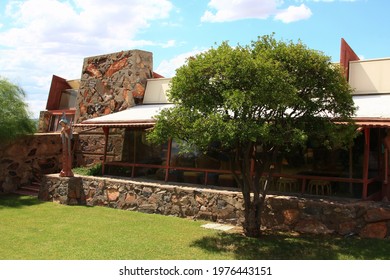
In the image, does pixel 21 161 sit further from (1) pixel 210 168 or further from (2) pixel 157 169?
(1) pixel 210 168

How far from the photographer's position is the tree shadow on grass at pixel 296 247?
25.8 feet

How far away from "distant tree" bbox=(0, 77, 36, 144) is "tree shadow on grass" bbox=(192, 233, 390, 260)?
9.91 metres

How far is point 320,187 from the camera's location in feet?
35.4

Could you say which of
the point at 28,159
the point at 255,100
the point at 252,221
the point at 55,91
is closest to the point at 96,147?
the point at 28,159

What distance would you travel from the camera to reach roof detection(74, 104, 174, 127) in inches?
527

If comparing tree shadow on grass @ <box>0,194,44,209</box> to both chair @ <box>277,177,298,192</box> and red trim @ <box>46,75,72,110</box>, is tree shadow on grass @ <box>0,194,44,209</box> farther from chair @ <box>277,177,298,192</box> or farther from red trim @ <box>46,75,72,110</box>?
chair @ <box>277,177,298,192</box>

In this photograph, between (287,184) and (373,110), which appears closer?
(373,110)

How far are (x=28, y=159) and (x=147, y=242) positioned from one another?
10.3 metres

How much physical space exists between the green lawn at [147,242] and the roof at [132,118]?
11.6ft

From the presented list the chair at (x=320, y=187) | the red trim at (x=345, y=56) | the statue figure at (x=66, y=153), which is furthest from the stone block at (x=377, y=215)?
the statue figure at (x=66, y=153)

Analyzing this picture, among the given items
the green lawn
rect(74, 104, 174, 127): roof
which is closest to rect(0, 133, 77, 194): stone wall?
rect(74, 104, 174, 127): roof

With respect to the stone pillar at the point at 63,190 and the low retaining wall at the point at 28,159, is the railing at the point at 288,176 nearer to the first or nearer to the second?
the stone pillar at the point at 63,190

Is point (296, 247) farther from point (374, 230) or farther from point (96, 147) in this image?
point (96, 147)
